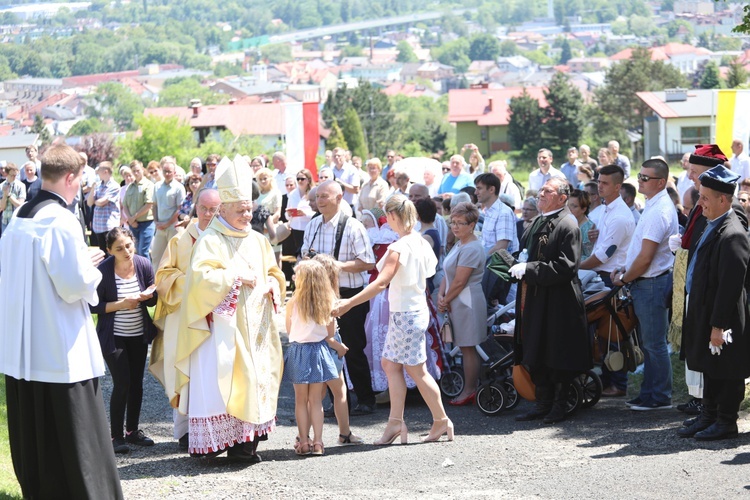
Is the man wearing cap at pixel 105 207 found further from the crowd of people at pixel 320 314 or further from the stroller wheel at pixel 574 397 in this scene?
the stroller wheel at pixel 574 397

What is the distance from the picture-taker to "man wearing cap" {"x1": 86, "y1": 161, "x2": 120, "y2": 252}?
1573 cm

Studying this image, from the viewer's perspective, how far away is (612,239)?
29.5 ft

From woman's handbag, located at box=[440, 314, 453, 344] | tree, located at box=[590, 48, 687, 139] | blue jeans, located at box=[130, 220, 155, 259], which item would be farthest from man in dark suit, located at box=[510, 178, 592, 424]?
tree, located at box=[590, 48, 687, 139]

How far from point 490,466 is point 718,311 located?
1861 mm

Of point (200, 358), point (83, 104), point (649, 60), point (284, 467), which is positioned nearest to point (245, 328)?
point (200, 358)

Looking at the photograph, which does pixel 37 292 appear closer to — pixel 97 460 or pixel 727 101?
pixel 97 460

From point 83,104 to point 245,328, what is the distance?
6777 inches

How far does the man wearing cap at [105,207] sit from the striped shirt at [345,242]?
25.6 feet

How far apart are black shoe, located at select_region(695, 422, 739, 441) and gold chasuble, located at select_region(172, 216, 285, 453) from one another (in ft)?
10.0

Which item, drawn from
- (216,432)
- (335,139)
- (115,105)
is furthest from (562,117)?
(115,105)

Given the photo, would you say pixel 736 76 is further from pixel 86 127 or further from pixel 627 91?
pixel 86 127

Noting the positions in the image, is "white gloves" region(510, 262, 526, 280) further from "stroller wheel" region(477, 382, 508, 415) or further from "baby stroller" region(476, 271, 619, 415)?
"stroller wheel" region(477, 382, 508, 415)

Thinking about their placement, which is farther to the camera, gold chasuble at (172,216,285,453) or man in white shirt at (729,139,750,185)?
man in white shirt at (729,139,750,185)

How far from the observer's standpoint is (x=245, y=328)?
6.98 meters
